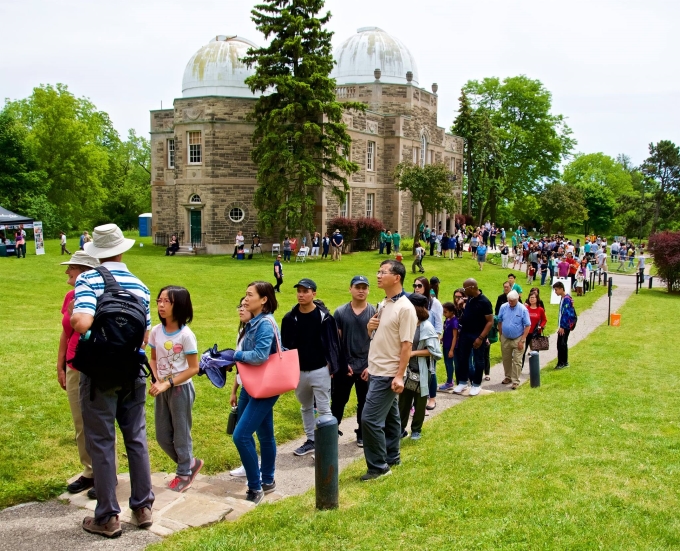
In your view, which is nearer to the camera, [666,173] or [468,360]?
[468,360]

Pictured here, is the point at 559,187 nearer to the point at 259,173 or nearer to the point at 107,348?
the point at 259,173

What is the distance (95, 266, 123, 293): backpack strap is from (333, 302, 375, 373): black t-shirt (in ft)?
10.4

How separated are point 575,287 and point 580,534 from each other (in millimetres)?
26068

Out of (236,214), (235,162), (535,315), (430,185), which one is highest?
(235,162)

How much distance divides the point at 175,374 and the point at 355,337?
7.93 feet

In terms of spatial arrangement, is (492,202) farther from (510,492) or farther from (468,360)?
(510,492)

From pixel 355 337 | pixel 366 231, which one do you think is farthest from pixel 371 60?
pixel 355 337

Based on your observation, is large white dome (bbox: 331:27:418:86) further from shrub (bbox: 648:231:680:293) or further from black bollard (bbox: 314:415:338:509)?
black bollard (bbox: 314:415:338:509)

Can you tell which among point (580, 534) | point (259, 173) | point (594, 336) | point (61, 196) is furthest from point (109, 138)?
point (580, 534)

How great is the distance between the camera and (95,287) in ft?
16.5

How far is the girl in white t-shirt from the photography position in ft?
19.1

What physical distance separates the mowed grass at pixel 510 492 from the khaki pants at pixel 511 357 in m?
1.87

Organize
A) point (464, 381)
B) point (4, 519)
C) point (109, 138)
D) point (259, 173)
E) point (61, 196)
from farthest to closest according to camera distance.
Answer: point (109, 138) → point (61, 196) → point (259, 173) → point (464, 381) → point (4, 519)

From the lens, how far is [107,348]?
191 inches
